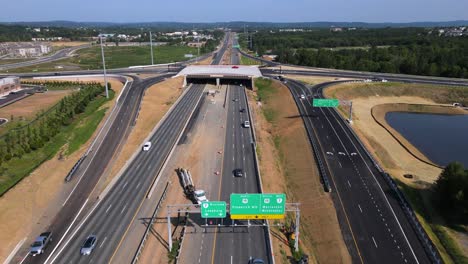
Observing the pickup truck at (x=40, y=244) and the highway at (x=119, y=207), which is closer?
the highway at (x=119, y=207)

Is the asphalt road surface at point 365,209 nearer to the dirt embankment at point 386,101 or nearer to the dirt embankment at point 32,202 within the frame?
the dirt embankment at point 386,101

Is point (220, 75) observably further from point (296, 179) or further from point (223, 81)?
point (296, 179)

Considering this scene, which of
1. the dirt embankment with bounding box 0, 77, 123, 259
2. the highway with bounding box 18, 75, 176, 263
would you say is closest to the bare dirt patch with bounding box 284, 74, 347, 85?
the highway with bounding box 18, 75, 176, 263

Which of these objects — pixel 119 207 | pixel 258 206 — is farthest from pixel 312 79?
pixel 258 206

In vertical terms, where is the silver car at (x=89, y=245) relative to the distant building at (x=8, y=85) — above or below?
below

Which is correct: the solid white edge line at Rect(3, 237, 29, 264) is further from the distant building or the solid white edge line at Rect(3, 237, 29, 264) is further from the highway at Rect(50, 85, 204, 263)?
the distant building

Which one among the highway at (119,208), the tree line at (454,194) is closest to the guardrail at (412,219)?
the tree line at (454,194)
